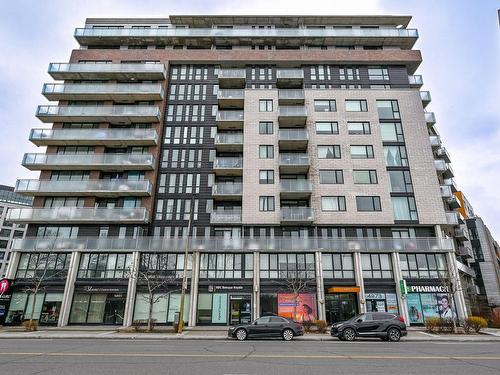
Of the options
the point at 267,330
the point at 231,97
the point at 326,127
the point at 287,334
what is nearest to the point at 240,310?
the point at 267,330

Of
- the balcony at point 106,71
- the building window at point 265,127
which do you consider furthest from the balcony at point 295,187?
the balcony at point 106,71

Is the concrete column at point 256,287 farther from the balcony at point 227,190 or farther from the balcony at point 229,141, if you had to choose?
the balcony at point 229,141

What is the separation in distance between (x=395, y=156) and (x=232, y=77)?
832 inches

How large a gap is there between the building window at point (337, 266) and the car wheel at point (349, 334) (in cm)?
1194

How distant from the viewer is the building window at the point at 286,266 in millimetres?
30503

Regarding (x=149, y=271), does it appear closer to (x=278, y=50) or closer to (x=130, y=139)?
(x=130, y=139)

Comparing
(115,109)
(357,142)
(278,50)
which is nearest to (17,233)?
(115,109)

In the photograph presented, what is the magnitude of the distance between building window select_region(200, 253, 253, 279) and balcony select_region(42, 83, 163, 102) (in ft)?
66.4

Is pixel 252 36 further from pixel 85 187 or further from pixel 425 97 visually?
pixel 85 187

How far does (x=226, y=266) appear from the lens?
31125 millimetres

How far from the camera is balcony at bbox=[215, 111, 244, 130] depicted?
37125 millimetres

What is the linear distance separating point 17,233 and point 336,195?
95.0 m

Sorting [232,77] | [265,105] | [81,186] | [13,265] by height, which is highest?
[232,77]

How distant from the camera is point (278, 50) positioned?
41562mm
